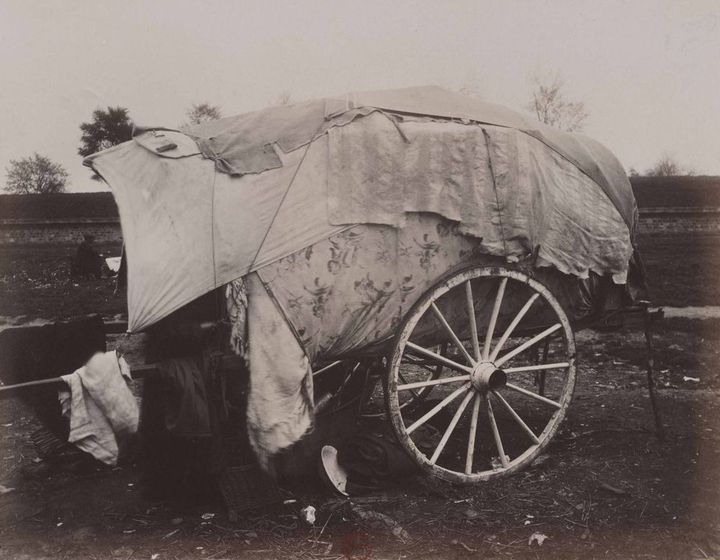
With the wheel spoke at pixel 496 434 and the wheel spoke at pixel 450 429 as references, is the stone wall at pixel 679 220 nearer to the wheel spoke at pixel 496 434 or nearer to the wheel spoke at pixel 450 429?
the wheel spoke at pixel 496 434

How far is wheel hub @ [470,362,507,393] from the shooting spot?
3.77 meters

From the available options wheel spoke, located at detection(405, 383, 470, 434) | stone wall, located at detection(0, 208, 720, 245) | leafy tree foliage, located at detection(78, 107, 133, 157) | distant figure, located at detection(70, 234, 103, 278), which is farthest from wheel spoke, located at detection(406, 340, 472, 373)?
leafy tree foliage, located at detection(78, 107, 133, 157)

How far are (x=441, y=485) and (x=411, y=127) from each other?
2.19 meters

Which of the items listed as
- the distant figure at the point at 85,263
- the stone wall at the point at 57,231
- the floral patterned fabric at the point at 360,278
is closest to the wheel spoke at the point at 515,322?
the floral patterned fabric at the point at 360,278

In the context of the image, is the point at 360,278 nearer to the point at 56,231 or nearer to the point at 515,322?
the point at 515,322

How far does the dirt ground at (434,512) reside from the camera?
3.29m

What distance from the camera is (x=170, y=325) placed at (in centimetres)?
358

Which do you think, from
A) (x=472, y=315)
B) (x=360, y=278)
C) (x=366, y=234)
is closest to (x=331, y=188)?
(x=366, y=234)

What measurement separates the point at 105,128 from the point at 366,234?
132ft

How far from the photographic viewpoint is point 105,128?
39312mm

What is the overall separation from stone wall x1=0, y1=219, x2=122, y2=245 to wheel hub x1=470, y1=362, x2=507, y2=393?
23.1 m

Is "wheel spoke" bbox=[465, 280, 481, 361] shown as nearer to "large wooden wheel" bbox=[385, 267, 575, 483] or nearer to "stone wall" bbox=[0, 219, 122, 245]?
"large wooden wheel" bbox=[385, 267, 575, 483]

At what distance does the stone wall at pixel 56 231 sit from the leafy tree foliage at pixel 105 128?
1600 centimetres

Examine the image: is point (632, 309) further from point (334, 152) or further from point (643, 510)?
point (334, 152)
